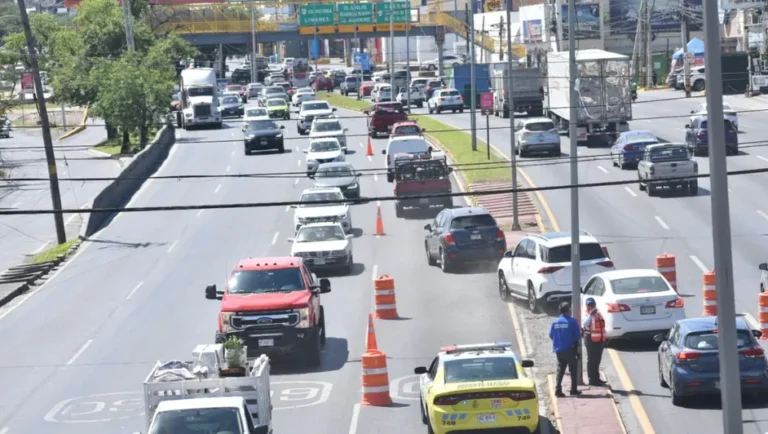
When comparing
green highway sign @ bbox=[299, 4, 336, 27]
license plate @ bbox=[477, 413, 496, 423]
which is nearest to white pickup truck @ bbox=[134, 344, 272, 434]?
license plate @ bbox=[477, 413, 496, 423]

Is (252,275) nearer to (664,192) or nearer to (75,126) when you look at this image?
(664,192)

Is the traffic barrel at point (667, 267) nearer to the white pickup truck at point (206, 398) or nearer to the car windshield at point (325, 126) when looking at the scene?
the white pickup truck at point (206, 398)

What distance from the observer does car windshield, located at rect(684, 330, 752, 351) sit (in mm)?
19781

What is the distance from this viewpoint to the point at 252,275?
25.7 m

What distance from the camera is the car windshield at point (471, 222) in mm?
34875

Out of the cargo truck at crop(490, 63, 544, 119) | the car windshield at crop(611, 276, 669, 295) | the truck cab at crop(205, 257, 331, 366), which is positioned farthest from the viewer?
the cargo truck at crop(490, 63, 544, 119)

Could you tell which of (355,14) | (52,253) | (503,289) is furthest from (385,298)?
(355,14)

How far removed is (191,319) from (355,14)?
3265 inches

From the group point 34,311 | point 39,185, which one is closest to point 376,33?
point 39,185

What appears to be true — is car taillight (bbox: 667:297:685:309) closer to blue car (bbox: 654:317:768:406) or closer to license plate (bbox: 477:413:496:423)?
blue car (bbox: 654:317:768:406)

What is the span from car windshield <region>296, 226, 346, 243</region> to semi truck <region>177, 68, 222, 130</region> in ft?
145

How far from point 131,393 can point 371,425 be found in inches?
213

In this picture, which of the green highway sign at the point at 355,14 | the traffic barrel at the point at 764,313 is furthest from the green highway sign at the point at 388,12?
the traffic barrel at the point at 764,313

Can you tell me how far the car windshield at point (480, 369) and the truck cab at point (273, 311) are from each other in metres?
6.65
